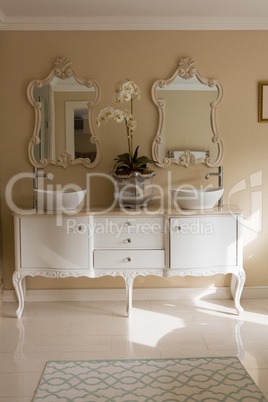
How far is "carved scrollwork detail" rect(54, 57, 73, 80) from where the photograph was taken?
3.51 m

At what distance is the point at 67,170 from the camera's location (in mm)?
3604

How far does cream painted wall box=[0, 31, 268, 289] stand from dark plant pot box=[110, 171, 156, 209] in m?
0.24

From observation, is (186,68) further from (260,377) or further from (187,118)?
(260,377)

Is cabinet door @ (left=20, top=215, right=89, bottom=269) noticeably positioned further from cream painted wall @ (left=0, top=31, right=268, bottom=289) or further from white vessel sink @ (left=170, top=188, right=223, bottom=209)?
white vessel sink @ (left=170, top=188, right=223, bottom=209)

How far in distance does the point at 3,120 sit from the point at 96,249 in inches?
51.6

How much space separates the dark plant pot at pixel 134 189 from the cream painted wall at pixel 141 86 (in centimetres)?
24

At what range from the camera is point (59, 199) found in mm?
3201

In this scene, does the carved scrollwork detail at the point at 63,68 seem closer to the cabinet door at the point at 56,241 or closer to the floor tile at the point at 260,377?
the cabinet door at the point at 56,241

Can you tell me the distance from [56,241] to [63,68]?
4.51 feet

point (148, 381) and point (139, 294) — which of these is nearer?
point (148, 381)

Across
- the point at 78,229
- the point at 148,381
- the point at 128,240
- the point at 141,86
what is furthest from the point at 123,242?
the point at 141,86

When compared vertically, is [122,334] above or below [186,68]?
below

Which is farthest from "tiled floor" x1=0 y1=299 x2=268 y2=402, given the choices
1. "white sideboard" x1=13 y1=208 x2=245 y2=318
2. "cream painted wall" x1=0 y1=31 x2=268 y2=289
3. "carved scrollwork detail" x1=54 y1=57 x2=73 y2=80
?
"carved scrollwork detail" x1=54 y1=57 x2=73 y2=80

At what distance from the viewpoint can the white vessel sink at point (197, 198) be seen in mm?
3209
